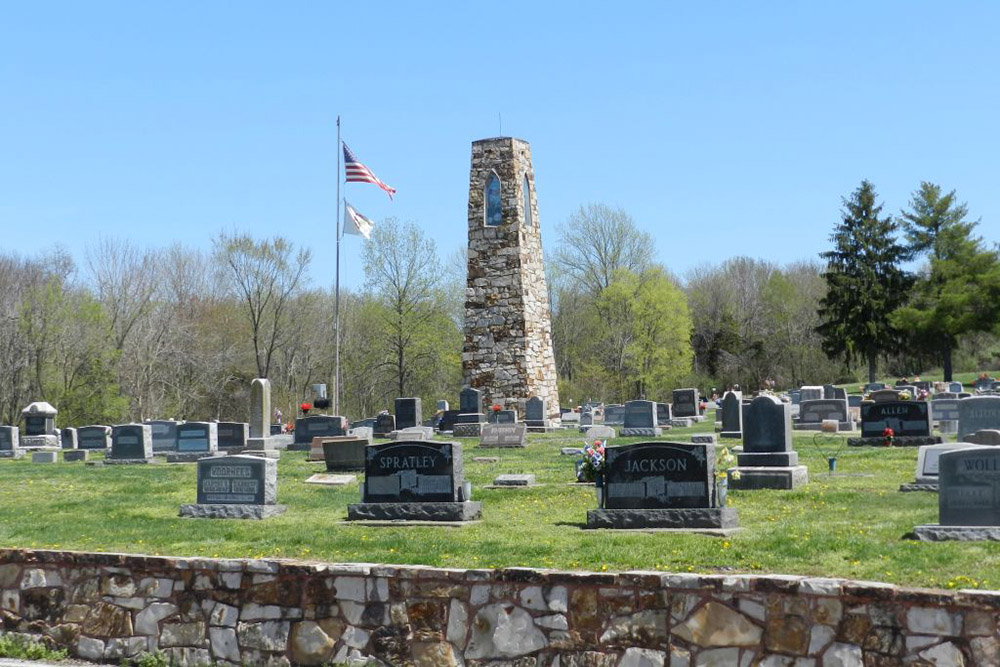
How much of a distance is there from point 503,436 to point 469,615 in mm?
18886

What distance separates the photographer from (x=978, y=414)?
1983cm

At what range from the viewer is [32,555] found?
40.4 feet

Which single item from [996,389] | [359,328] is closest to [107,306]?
[359,328]

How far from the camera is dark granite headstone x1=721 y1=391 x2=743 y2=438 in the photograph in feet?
90.4

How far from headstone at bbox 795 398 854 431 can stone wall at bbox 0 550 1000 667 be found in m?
22.2

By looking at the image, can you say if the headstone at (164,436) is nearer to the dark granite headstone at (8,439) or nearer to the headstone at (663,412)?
the dark granite headstone at (8,439)

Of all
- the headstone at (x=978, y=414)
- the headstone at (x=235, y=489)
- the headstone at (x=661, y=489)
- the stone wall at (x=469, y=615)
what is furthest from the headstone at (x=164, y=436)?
the headstone at (x=661, y=489)

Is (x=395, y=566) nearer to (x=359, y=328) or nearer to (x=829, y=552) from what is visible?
(x=829, y=552)

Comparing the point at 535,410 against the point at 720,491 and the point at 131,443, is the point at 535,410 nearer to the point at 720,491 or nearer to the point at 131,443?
the point at 131,443

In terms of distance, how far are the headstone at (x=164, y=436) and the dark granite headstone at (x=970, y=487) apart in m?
24.0

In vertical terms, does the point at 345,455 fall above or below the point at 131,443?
below

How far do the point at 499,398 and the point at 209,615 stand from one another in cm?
2837

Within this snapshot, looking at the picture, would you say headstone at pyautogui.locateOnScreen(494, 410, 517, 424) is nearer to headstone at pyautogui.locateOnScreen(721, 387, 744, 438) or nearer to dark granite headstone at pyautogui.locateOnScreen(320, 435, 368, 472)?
headstone at pyautogui.locateOnScreen(721, 387, 744, 438)

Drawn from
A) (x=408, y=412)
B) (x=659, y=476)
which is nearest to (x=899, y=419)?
(x=659, y=476)
